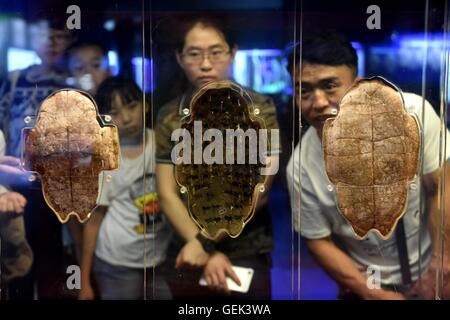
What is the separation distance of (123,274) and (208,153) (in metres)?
0.68

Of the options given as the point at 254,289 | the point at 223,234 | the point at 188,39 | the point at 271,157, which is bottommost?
the point at 254,289

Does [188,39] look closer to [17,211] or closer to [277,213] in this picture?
[277,213]

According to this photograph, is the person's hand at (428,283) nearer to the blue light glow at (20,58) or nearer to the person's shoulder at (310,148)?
the person's shoulder at (310,148)

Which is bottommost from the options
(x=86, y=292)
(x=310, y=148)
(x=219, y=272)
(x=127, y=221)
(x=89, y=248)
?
(x=86, y=292)

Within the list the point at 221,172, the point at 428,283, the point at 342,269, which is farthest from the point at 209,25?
the point at 428,283

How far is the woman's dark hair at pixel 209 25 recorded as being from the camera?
9.57 feet

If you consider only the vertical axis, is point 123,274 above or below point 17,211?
below

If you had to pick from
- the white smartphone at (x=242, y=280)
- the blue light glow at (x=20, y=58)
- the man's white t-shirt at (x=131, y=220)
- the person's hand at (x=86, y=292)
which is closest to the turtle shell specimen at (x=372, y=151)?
the white smartphone at (x=242, y=280)

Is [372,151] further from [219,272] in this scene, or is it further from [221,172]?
[219,272]

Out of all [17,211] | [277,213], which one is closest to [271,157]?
[277,213]

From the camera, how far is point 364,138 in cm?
296

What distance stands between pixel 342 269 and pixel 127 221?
978 mm

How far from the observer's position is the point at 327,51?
294 cm

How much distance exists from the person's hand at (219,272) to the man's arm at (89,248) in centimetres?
51
